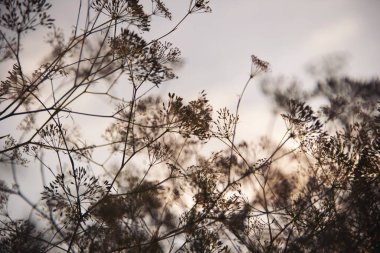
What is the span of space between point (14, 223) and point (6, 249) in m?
0.62

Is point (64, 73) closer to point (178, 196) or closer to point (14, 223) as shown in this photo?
point (14, 223)

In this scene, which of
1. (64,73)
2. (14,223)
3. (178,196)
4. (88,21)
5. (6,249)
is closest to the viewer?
(88,21)

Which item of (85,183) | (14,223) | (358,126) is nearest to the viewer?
(85,183)

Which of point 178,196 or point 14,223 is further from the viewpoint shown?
point 178,196

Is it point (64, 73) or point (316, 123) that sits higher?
point (64, 73)

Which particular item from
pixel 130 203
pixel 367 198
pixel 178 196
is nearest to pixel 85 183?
pixel 130 203

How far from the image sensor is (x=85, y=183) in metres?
5.19

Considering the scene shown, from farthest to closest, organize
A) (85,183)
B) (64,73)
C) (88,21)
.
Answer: (64,73)
(85,183)
(88,21)

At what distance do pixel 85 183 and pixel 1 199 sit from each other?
4.15 metres

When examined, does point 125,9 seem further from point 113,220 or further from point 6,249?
point 6,249

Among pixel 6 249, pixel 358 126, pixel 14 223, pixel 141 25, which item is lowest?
pixel 358 126

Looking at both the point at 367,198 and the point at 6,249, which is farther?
the point at 6,249

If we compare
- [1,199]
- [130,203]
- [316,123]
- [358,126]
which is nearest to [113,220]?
[130,203]

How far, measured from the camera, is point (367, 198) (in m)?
5.71
